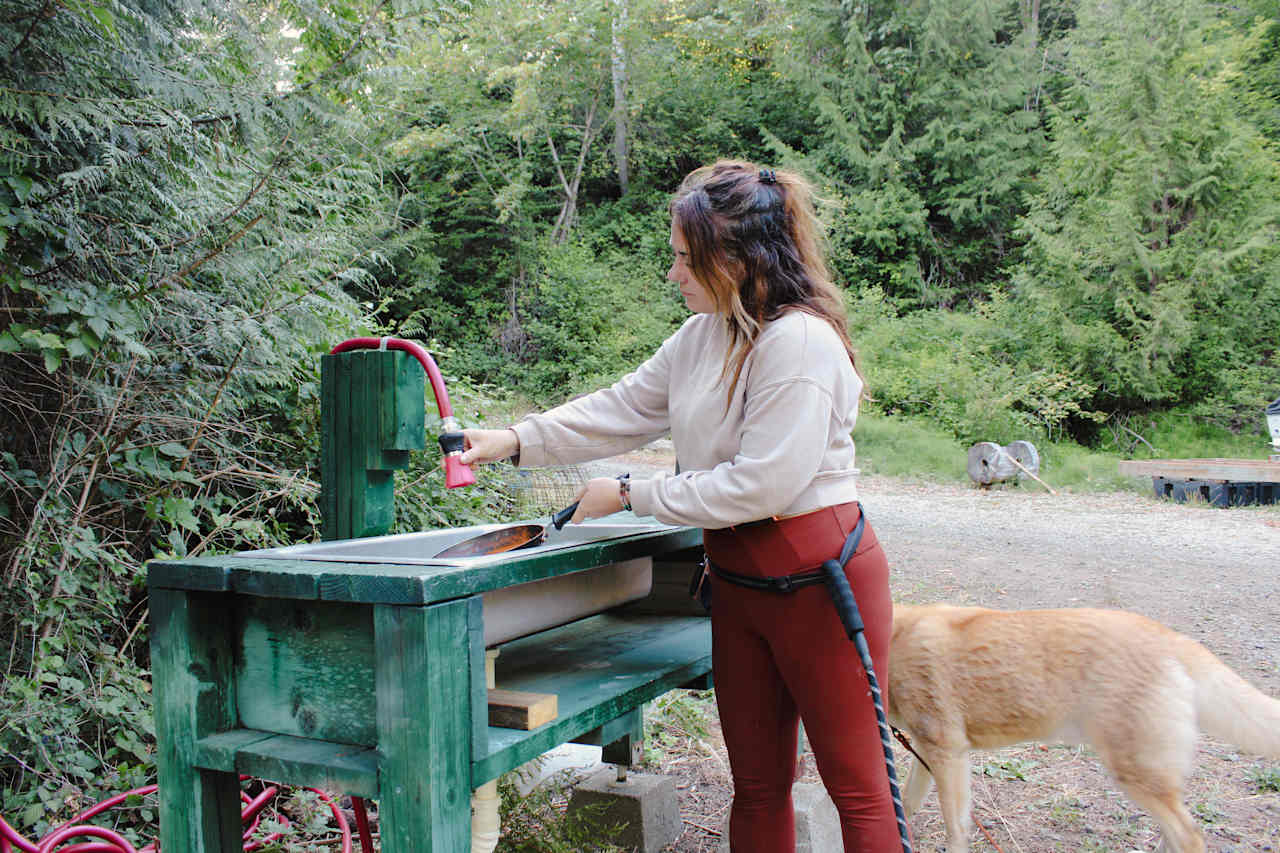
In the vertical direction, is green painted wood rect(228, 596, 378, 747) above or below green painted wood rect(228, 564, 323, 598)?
below

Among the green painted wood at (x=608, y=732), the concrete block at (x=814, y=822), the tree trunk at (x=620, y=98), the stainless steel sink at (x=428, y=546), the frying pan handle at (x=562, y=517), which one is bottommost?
the concrete block at (x=814, y=822)

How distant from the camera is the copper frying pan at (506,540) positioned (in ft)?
5.74

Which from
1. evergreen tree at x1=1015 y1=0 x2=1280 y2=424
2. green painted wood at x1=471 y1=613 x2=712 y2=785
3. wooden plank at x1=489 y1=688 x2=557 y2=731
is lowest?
green painted wood at x1=471 y1=613 x2=712 y2=785

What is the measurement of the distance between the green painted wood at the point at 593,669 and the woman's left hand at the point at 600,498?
357 millimetres

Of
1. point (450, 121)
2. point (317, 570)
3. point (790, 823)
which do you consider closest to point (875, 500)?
point (790, 823)

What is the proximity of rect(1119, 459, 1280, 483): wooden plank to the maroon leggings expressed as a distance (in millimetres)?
8685

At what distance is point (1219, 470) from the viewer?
8.89 meters

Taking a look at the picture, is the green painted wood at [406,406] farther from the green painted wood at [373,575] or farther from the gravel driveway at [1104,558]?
the gravel driveway at [1104,558]

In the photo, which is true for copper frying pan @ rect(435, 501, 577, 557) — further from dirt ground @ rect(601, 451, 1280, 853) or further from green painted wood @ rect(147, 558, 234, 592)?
dirt ground @ rect(601, 451, 1280, 853)

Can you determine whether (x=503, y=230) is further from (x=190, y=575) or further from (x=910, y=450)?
(x=190, y=575)

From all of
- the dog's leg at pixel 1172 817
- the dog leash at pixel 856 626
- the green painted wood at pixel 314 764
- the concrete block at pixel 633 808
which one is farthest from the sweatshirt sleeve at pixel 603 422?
the dog's leg at pixel 1172 817

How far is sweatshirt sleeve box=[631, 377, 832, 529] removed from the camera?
1.63m

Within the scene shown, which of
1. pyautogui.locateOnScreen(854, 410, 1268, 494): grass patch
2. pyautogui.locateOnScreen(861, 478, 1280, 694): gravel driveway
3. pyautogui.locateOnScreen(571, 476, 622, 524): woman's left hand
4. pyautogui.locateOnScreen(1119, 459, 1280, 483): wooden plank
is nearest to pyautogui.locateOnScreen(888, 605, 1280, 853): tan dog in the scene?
pyautogui.locateOnScreen(571, 476, 622, 524): woman's left hand

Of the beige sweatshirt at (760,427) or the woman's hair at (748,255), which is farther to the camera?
the woman's hair at (748,255)
